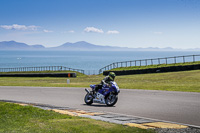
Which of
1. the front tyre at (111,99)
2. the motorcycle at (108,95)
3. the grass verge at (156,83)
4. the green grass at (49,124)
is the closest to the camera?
the green grass at (49,124)

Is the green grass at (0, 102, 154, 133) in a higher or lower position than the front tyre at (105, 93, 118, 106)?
lower

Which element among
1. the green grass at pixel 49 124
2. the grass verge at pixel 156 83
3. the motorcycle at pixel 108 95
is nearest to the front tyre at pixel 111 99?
the motorcycle at pixel 108 95

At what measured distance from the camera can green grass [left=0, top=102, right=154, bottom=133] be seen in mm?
8453

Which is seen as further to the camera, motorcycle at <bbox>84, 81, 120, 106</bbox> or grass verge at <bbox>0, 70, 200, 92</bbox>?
grass verge at <bbox>0, 70, 200, 92</bbox>

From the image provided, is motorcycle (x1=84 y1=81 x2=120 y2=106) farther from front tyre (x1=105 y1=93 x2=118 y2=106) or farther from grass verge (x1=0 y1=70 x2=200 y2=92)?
grass verge (x1=0 y1=70 x2=200 y2=92)

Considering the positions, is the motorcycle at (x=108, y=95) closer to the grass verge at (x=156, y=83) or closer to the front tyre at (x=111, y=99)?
the front tyre at (x=111, y=99)

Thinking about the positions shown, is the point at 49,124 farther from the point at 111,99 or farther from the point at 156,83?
the point at 156,83

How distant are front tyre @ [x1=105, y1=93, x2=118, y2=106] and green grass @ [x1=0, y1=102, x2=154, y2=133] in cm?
326

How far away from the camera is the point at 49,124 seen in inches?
363

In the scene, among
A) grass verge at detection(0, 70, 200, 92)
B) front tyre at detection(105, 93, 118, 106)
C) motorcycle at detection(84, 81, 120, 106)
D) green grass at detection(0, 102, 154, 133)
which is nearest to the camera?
green grass at detection(0, 102, 154, 133)

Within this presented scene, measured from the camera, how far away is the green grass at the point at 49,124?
8.45 metres

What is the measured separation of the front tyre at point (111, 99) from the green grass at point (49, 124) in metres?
3.26

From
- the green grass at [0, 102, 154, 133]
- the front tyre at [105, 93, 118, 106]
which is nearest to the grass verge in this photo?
the front tyre at [105, 93, 118, 106]

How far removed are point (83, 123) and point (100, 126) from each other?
24.9 inches
